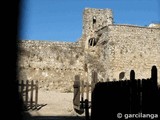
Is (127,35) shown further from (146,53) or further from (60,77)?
(60,77)

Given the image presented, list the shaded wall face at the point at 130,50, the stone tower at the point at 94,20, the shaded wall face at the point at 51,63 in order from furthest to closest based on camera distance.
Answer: the stone tower at the point at 94,20 → the shaded wall face at the point at 130,50 → the shaded wall face at the point at 51,63

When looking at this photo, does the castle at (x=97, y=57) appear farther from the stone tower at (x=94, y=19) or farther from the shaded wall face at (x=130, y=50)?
the stone tower at (x=94, y=19)

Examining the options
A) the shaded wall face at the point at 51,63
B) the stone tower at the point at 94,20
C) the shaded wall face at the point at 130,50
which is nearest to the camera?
the shaded wall face at the point at 51,63

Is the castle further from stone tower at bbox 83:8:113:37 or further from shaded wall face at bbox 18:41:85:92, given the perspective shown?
stone tower at bbox 83:8:113:37

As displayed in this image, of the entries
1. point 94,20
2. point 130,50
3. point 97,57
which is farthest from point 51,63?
point 130,50

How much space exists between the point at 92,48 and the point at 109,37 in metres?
2.10

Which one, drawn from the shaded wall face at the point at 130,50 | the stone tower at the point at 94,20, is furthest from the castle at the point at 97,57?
the stone tower at the point at 94,20

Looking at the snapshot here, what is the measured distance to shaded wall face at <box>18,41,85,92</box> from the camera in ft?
82.7

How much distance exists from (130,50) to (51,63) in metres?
5.89

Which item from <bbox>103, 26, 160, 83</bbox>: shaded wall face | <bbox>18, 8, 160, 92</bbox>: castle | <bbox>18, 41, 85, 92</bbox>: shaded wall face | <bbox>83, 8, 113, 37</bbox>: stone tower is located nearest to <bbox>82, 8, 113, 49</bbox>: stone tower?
<bbox>83, 8, 113, 37</bbox>: stone tower

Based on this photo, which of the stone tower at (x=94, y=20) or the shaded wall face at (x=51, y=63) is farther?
the stone tower at (x=94, y=20)

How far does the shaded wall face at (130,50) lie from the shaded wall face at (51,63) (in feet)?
8.43

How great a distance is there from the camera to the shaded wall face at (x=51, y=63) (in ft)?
82.7

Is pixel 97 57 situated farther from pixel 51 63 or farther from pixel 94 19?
pixel 51 63
